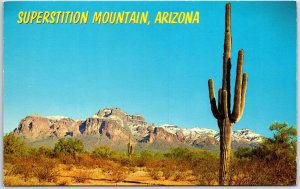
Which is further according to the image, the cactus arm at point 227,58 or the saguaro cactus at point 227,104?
the cactus arm at point 227,58

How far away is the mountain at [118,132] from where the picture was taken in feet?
54.1

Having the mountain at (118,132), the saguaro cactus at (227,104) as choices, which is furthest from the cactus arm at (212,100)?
the mountain at (118,132)

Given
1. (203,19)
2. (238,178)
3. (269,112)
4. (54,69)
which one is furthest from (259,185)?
(54,69)

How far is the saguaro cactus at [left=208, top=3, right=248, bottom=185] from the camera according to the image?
51.6 ft

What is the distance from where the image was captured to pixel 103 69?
16453 mm

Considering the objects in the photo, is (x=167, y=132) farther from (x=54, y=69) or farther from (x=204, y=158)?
(x=54, y=69)

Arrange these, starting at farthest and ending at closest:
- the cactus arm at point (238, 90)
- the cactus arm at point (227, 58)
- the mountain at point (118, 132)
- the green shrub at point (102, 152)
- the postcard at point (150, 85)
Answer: the green shrub at point (102, 152) < the mountain at point (118, 132) < the postcard at point (150, 85) < the cactus arm at point (227, 58) < the cactus arm at point (238, 90)

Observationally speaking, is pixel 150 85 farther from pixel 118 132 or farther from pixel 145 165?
pixel 145 165

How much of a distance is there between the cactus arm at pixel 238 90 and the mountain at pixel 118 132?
2.60 feet

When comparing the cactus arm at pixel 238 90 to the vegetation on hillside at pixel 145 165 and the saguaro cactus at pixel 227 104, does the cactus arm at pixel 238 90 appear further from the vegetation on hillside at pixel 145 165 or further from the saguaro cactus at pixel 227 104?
the vegetation on hillside at pixel 145 165

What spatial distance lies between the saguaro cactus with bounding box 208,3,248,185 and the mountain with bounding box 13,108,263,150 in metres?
0.68

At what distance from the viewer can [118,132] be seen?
17078 mm

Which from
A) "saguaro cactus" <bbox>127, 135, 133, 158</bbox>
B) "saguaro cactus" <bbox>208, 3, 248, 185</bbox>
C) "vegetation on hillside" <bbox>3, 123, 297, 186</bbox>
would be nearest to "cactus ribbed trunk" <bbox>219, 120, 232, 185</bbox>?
"saguaro cactus" <bbox>208, 3, 248, 185</bbox>

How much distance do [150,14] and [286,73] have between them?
10.7 feet
